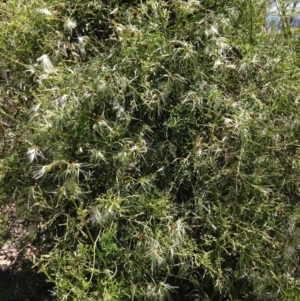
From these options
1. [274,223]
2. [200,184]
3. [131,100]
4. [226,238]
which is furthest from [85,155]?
[274,223]

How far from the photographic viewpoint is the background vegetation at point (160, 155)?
256cm

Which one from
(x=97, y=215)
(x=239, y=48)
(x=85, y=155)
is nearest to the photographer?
(x=97, y=215)

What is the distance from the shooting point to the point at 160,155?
107 inches

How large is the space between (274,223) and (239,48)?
904mm

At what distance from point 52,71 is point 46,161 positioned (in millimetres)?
435

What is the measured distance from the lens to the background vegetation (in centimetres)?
256

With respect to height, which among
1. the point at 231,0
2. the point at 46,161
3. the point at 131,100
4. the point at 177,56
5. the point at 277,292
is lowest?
the point at 277,292

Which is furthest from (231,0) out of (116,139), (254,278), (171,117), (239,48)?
(254,278)

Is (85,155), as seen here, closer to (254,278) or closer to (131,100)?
(131,100)

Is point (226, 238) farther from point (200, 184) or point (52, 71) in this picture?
point (52, 71)

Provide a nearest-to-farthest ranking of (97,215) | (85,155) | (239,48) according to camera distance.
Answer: (97,215) < (85,155) < (239,48)

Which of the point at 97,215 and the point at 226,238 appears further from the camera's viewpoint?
the point at 226,238

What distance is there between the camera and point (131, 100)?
268 centimetres

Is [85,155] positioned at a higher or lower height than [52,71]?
lower
